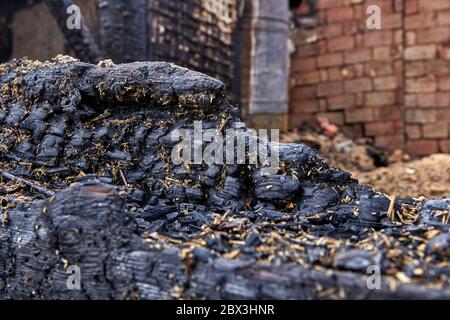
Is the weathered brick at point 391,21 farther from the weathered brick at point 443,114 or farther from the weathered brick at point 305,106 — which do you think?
the weathered brick at point 305,106

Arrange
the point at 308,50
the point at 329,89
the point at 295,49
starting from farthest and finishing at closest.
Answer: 1. the point at 295,49
2. the point at 308,50
3. the point at 329,89

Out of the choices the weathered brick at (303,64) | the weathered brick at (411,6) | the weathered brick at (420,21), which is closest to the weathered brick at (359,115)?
the weathered brick at (303,64)

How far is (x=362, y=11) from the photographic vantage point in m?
7.15

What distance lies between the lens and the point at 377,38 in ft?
23.2

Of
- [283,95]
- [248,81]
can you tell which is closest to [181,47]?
[248,81]

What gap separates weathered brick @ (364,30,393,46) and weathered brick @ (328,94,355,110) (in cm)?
85

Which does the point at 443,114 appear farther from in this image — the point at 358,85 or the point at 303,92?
the point at 303,92

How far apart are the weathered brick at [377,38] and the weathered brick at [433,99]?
37.5 inches

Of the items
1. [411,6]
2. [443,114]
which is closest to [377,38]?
[411,6]

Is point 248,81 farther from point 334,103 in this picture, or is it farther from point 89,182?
point 89,182

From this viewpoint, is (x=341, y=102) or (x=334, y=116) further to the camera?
(x=334, y=116)

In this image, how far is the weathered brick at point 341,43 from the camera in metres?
7.32

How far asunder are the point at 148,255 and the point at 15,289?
0.71m

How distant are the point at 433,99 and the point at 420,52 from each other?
697 mm
